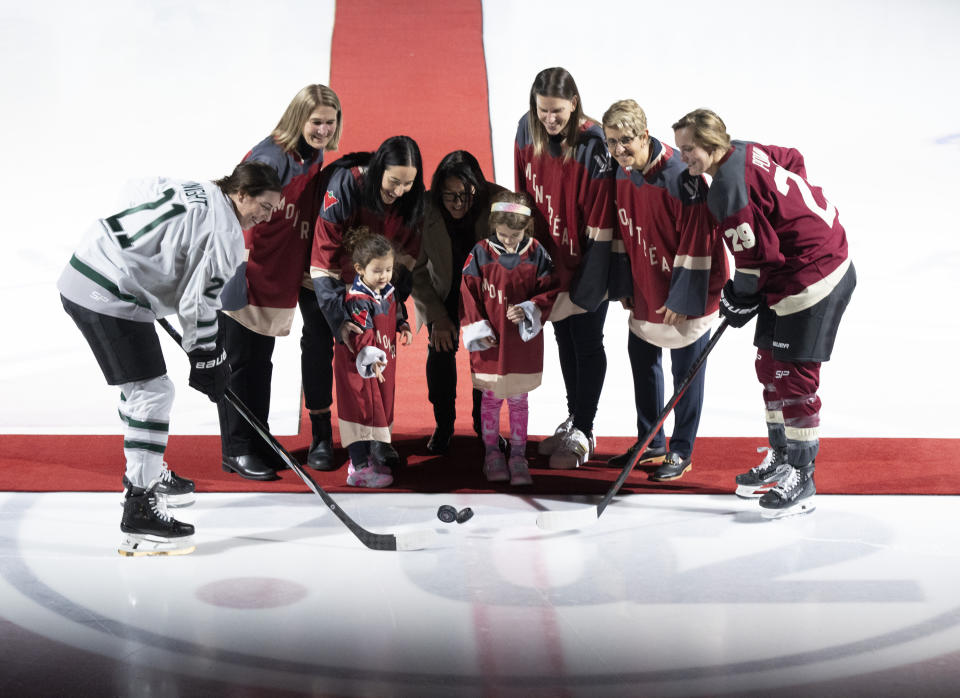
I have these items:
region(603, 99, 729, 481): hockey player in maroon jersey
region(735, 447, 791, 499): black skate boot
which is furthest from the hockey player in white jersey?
region(735, 447, 791, 499): black skate boot

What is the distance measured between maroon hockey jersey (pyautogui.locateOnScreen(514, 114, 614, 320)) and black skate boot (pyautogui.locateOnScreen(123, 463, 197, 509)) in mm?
1313

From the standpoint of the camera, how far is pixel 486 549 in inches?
120

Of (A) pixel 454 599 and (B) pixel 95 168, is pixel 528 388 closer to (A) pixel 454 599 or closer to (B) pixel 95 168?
(A) pixel 454 599

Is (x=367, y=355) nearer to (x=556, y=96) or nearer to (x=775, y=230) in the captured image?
(x=556, y=96)

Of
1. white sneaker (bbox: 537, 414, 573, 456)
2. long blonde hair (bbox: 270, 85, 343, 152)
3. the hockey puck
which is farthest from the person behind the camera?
white sneaker (bbox: 537, 414, 573, 456)

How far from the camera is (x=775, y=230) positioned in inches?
124

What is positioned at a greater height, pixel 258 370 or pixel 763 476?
pixel 258 370

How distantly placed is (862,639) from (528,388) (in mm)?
1374

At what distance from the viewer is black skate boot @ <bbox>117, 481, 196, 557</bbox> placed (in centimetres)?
296

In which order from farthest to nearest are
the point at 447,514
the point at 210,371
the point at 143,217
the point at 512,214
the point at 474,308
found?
the point at 474,308 → the point at 512,214 → the point at 447,514 → the point at 210,371 → the point at 143,217

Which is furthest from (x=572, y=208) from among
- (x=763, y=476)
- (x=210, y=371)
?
(x=210, y=371)

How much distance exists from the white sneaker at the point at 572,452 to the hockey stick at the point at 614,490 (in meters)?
0.19

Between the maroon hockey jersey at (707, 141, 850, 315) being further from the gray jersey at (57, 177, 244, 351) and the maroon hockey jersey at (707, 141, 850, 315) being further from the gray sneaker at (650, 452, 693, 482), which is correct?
the gray jersey at (57, 177, 244, 351)

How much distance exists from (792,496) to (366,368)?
4.56 ft
